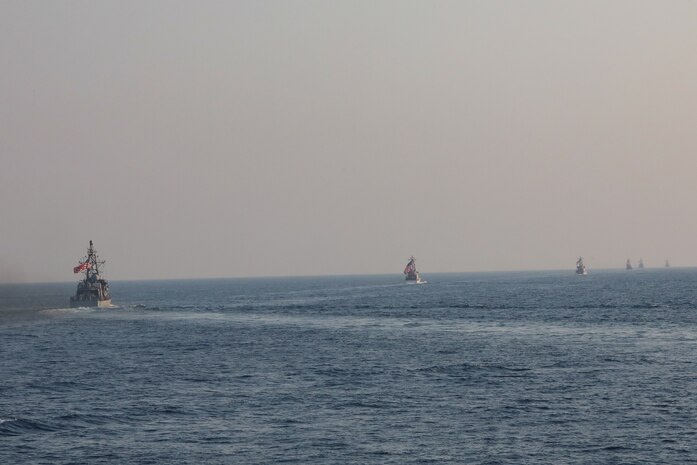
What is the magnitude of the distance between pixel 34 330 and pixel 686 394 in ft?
354

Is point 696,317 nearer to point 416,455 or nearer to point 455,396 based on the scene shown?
point 455,396

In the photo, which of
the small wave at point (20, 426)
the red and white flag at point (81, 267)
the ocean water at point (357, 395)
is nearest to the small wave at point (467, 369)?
the ocean water at point (357, 395)

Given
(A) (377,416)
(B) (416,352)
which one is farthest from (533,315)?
(A) (377,416)

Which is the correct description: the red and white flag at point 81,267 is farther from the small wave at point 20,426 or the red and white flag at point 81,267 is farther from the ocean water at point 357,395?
the small wave at point 20,426

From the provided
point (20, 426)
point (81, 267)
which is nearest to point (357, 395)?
point (20, 426)

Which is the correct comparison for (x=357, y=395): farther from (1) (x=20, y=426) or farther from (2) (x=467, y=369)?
(1) (x=20, y=426)

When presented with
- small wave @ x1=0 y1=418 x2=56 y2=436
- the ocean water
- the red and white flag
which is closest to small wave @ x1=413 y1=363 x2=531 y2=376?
the ocean water

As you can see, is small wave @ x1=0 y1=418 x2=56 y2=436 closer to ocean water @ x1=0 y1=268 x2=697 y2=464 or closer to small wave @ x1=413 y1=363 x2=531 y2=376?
ocean water @ x1=0 y1=268 x2=697 y2=464

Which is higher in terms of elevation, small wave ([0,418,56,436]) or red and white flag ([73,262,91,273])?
red and white flag ([73,262,91,273])

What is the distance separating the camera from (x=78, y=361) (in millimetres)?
100500

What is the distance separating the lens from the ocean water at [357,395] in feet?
175

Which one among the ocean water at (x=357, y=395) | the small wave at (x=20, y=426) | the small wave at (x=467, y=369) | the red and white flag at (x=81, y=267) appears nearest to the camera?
the ocean water at (x=357, y=395)

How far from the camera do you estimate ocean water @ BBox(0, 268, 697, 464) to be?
53312mm

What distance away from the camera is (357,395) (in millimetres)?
71875
